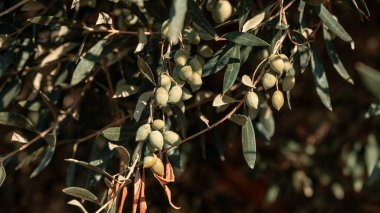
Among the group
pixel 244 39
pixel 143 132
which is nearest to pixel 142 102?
pixel 143 132

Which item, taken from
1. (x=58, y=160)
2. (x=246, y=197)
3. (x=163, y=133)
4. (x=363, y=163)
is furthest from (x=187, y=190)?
(x=163, y=133)

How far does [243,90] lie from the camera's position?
101 centimetres

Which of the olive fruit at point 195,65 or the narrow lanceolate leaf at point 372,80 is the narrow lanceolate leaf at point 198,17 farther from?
the narrow lanceolate leaf at point 372,80

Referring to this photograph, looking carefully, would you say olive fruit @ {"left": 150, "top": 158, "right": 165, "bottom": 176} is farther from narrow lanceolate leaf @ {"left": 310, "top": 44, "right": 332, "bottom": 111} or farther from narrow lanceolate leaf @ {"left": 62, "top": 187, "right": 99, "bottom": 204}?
narrow lanceolate leaf @ {"left": 310, "top": 44, "right": 332, "bottom": 111}

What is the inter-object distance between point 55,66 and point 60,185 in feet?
3.41

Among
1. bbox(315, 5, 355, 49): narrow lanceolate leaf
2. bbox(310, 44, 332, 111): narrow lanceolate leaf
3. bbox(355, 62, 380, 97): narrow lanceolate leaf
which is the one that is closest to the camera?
bbox(355, 62, 380, 97): narrow lanceolate leaf

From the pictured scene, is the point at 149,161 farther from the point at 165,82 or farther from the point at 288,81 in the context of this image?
the point at 288,81

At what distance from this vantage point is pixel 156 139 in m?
0.85

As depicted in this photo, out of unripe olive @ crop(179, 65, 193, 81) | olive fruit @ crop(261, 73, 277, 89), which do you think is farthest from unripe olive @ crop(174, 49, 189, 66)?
olive fruit @ crop(261, 73, 277, 89)

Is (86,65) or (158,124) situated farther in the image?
(86,65)

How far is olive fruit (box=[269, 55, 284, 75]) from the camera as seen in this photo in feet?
2.79

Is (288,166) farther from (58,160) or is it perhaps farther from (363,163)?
(58,160)

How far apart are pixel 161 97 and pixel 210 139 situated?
0.68 meters

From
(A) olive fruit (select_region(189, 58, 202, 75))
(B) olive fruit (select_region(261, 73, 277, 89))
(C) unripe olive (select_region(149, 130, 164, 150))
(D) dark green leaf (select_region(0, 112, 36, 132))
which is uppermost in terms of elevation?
(A) olive fruit (select_region(189, 58, 202, 75))
